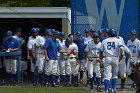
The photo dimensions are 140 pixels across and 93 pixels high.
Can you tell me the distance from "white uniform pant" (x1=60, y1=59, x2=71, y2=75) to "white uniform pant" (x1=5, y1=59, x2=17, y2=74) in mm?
1823

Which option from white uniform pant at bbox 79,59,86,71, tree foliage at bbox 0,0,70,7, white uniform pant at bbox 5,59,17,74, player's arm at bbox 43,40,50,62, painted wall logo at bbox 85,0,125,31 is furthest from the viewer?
tree foliage at bbox 0,0,70,7

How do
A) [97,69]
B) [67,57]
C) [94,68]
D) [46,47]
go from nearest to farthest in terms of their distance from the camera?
[97,69]
[94,68]
[46,47]
[67,57]

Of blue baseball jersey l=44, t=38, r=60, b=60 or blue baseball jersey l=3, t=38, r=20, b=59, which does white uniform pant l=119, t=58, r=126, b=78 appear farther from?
blue baseball jersey l=3, t=38, r=20, b=59

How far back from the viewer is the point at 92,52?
19.6 meters

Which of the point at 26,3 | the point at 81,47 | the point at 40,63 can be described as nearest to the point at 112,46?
the point at 81,47

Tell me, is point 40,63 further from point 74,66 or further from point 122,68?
point 122,68

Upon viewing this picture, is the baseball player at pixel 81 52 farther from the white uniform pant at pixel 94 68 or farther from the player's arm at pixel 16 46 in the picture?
the player's arm at pixel 16 46

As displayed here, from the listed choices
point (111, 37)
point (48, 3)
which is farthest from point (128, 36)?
point (48, 3)

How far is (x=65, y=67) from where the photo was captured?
20.8 m

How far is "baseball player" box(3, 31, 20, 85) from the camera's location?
21.0m

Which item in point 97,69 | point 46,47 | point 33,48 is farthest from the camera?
point 33,48

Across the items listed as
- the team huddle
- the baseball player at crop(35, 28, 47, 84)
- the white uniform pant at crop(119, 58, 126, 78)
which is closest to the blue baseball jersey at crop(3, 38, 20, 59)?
the team huddle

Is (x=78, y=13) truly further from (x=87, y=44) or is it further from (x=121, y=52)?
(x=121, y=52)

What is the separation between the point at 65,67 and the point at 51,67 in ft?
1.93
